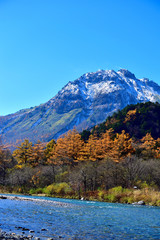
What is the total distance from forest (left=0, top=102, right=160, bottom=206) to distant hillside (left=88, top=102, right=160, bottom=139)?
31349 mm

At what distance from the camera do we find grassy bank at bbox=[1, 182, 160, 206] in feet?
130

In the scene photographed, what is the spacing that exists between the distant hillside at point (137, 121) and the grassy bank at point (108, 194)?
54.6m

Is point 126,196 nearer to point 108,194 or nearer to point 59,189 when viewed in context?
point 108,194

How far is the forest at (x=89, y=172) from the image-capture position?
46.7 metres

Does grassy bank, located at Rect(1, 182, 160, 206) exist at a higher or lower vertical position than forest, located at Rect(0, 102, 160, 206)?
lower

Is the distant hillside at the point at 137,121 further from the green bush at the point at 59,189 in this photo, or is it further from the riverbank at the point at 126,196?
the riverbank at the point at 126,196

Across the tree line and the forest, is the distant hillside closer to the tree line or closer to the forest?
the tree line

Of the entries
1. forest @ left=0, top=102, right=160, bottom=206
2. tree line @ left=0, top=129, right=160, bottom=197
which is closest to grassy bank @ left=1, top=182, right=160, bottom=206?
forest @ left=0, top=102, right=160, bottom=206

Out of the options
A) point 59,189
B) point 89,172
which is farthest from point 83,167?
point 59,189

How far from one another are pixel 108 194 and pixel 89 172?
9968 millimetres

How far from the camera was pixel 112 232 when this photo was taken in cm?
1608

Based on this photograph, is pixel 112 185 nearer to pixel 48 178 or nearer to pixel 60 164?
pixel 48 178

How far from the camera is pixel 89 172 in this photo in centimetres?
5444

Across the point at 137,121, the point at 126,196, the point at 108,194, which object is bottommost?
the point at 108,194
